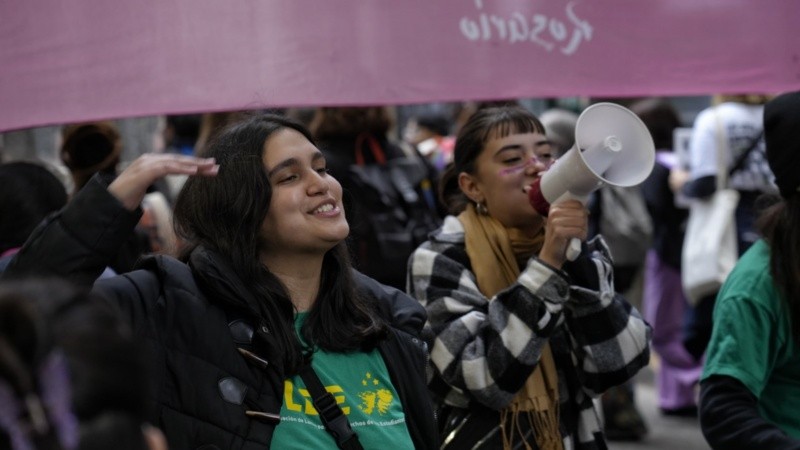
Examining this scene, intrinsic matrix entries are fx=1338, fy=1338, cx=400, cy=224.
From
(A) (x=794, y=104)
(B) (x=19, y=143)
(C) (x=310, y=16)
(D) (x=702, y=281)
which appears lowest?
(D) (x=702, y=281)

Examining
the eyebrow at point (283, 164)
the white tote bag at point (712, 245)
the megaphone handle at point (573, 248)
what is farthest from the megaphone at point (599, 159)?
the white tote bag at point (712, 245)

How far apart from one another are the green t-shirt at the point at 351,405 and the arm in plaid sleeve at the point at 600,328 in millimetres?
773

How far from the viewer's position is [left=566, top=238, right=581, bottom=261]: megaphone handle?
365 centimetres

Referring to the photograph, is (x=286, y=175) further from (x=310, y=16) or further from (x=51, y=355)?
(x=51, y=355)

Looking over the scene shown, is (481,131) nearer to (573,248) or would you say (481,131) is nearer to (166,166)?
(573,248)

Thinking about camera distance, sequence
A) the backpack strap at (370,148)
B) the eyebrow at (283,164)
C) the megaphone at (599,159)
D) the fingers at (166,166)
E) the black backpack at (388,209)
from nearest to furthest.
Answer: the fingers at (166,166), the eyebrow at (283,164), the megaphone at (599,159), the black backpack at (388,209), the backpack strap at (370,148)

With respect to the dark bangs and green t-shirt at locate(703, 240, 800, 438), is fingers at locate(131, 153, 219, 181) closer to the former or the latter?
the dark bangs

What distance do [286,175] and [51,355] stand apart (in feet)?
6.34

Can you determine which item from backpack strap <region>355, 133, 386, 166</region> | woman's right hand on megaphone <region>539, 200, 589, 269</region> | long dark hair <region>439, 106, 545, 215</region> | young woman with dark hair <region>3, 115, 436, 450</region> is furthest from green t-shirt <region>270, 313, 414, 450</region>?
backpack strap <region>355, 133, 386, 166</region>

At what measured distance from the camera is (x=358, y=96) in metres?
3.64

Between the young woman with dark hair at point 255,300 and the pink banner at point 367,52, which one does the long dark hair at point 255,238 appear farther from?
the pink banner at point 367,52

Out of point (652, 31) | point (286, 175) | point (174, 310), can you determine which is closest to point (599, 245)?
point (652, 31)

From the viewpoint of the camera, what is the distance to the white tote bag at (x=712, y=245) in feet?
23.0

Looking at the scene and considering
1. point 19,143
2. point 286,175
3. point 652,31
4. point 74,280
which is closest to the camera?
point 74,280
